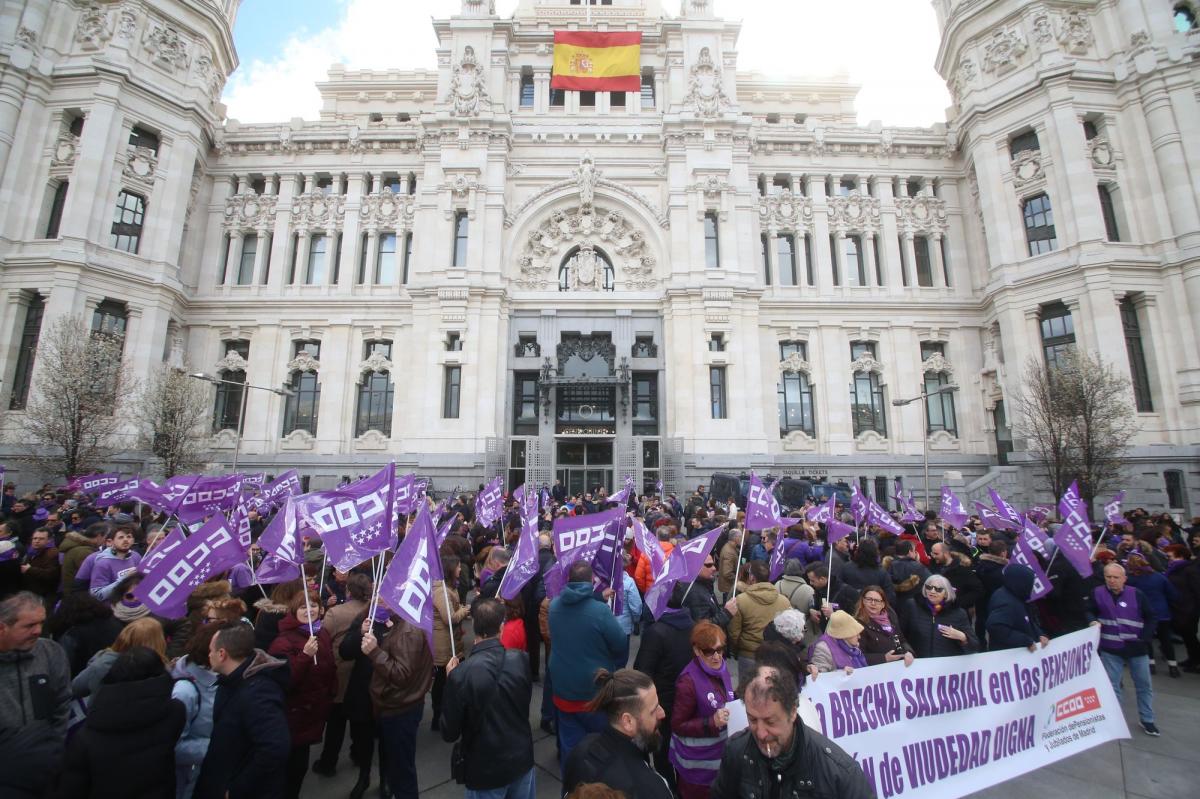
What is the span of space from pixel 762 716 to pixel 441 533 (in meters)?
6.50

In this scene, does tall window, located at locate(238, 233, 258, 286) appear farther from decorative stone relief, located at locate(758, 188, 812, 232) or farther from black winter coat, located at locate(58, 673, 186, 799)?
black winter coat, located at locate(58, 673, 186, 799)

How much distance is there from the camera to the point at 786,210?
33.2 metres

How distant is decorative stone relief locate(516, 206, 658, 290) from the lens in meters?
31.7

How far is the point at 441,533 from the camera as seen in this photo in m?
8.52

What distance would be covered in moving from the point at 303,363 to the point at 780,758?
34197 mm

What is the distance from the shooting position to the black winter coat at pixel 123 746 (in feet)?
10.6

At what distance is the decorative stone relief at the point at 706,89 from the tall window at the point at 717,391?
15.1 meters

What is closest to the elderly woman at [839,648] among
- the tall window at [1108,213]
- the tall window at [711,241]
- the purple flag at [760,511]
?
the purple flag at [760,511]

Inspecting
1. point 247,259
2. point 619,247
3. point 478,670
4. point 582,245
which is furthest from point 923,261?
point 247,259

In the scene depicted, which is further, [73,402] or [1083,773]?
[73,402]

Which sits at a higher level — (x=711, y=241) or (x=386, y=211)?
(x=386, y=211)

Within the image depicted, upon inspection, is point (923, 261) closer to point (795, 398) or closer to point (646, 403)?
point (795, 398)

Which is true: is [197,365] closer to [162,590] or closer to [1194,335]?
[162,590]

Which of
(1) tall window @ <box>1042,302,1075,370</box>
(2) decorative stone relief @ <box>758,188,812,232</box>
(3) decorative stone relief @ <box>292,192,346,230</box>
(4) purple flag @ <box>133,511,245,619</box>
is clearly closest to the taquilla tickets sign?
(4) purple flag @ <box>133,511,245,619</box>
